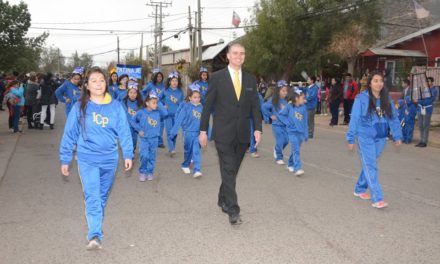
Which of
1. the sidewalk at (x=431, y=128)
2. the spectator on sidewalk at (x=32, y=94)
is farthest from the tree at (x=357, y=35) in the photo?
the spectator on sidewalk at (x=32, y=94)

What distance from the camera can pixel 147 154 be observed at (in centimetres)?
786

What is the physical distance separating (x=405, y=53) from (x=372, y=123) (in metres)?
24.8

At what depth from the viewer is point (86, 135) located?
452 centimetres

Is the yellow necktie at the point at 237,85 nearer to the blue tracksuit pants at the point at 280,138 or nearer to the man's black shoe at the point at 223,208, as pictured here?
the man's black shoe at the point at 223,208

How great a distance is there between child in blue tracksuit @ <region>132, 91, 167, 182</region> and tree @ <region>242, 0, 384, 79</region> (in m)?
23.2

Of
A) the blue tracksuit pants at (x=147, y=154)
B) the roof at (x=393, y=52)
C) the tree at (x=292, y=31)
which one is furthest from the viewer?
the tree at (x=292, y=31)

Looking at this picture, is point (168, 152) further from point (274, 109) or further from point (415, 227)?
point (415, 227)

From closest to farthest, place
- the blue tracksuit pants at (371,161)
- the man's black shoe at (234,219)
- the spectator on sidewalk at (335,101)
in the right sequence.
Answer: the man's black shoe at (234,219), the blue tracksuit pants at (371,161), the spectator on sidewalk at (335,101)

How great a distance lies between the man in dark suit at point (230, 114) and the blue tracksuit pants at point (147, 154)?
8.66ft

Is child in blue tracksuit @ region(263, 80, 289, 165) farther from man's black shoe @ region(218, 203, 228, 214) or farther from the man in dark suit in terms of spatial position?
the man in dark suit

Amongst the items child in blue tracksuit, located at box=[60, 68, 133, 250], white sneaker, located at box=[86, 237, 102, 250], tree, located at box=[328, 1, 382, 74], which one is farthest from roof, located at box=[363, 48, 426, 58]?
white sneaker, located at box=[86, 237, 102, 250]

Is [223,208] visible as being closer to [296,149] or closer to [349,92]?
[296,149]

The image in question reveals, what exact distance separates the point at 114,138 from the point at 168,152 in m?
6.16

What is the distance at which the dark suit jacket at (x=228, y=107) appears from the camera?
5.33 meters
